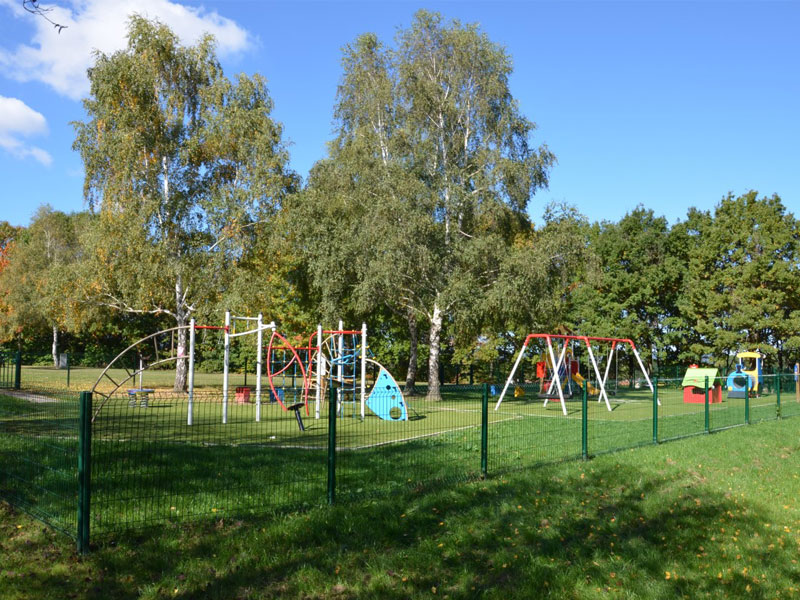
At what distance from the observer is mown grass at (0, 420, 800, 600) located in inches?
203

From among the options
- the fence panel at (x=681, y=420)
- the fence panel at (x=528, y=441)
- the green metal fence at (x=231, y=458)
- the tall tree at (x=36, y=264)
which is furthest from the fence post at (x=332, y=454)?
the tall tree at (x=36, y=264)

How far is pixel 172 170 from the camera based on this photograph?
92.0 ft

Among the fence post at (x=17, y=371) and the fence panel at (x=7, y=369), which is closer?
the fence panel at (x=7, y=369)

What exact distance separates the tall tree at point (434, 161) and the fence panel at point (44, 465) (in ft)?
51.3

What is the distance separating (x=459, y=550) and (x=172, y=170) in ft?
82.9

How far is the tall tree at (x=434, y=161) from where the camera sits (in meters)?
25.2

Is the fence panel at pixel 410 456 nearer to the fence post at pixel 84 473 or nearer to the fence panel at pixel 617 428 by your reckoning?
the fence panel at pixel 617 428

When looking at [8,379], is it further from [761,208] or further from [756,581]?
[761,208]

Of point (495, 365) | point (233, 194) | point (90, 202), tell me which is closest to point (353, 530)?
point (233, 194)

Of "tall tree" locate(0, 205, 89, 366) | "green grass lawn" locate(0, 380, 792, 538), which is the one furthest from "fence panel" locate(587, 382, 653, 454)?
"tall tree" locate(0, 205, 89, 366)

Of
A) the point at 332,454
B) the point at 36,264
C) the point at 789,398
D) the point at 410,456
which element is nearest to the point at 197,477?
the point at 332,454

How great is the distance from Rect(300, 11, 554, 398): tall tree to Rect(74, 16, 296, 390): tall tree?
3.28 m

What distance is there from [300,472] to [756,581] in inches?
209

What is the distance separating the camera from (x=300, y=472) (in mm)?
8789
